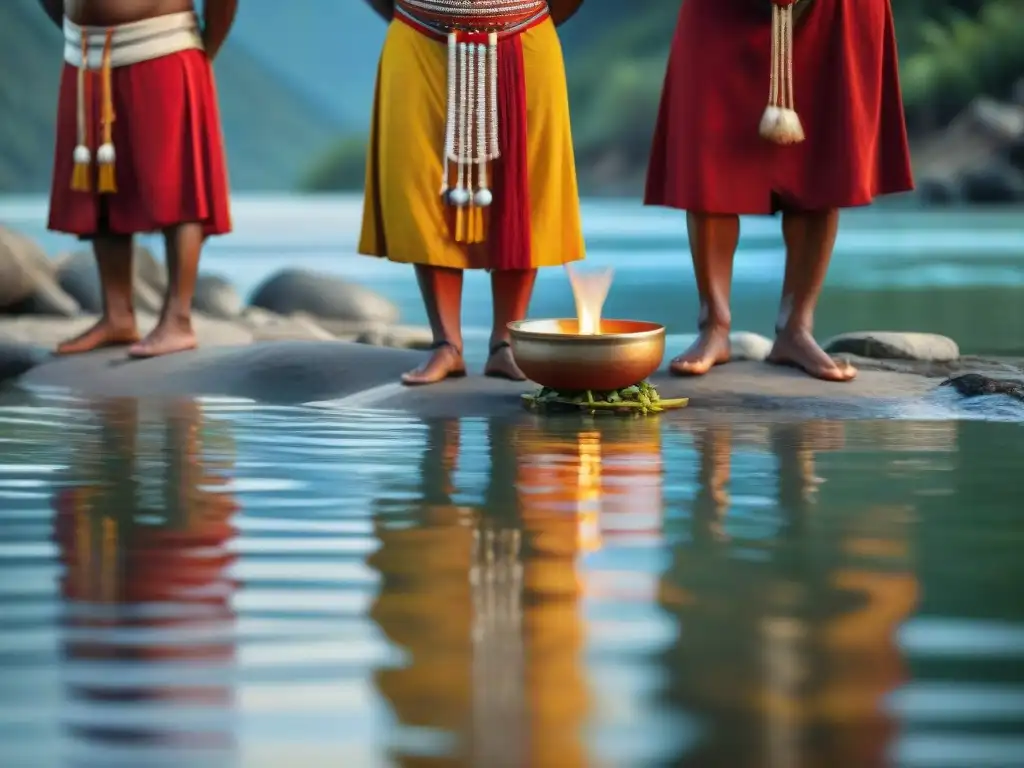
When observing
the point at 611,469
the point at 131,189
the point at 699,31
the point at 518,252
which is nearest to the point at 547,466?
the point at 611,469

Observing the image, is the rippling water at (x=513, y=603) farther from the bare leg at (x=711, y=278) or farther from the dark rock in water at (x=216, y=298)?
the dark rock in water at (x=216, y=298)

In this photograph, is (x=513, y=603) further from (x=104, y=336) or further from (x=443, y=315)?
(x=104, y=336)

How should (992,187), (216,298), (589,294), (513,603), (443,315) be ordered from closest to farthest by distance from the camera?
1. (513,603)
2. (589,294)
3. (443,315)
4. (216,298)
5. (992,187)

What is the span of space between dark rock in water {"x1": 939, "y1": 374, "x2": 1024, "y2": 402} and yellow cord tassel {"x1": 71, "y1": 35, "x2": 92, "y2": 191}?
244cm

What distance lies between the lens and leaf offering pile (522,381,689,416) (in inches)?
175

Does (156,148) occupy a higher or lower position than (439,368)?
higher

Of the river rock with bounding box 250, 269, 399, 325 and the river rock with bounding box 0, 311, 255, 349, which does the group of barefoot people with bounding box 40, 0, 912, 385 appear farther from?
the river rock with bounding box 250, 269, 399, 325

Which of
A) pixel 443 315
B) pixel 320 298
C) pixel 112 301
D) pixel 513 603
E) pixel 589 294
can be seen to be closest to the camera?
pixel 513 603

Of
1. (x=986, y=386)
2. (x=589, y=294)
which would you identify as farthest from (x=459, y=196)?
(x=986, y=386)

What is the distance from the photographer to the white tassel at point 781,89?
4.61 meters

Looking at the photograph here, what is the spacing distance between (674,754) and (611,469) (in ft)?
5.73

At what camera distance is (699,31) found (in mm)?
4676

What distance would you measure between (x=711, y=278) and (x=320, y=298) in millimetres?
3816

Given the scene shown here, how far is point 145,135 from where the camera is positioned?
17.3 ft
